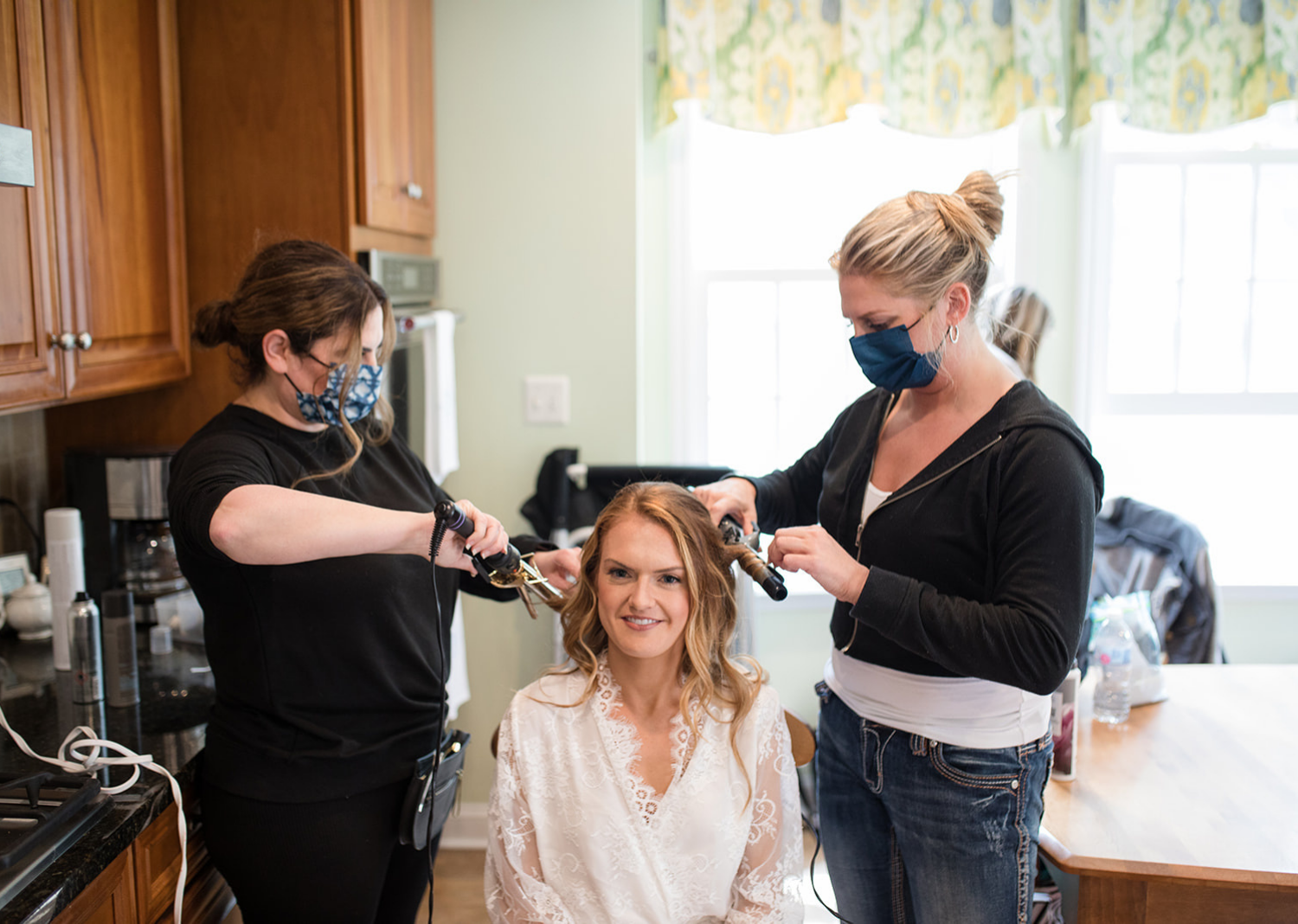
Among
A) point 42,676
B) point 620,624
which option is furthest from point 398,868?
point 42,676

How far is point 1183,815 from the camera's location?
1.76 m

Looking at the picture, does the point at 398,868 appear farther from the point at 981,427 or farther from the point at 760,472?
the point at 760,472

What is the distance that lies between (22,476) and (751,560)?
1.61 meters

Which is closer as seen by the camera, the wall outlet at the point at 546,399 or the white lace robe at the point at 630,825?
the white lace robe at the point at 630,825

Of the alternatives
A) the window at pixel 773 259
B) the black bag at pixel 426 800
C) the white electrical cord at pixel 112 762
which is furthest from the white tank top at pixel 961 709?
the window at pixel 773 259

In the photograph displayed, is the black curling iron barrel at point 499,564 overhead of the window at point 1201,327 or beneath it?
beneath

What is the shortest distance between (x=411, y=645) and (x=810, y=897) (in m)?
1.69

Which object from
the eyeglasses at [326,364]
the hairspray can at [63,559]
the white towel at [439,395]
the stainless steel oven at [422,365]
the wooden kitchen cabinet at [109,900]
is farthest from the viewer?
the white towel at [439,395]

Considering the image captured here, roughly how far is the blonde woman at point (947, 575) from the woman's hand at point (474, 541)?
0.38 m

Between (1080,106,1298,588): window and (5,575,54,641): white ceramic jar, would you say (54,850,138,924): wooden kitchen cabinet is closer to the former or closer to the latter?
(5,575,54,641): white ceramic jar

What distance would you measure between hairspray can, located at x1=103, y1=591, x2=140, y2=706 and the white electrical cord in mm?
205

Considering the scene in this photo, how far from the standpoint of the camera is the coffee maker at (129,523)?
6.89 ft

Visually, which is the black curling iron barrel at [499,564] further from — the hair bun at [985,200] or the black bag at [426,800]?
the hair bun at [985,200]

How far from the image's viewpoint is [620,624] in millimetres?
1527
